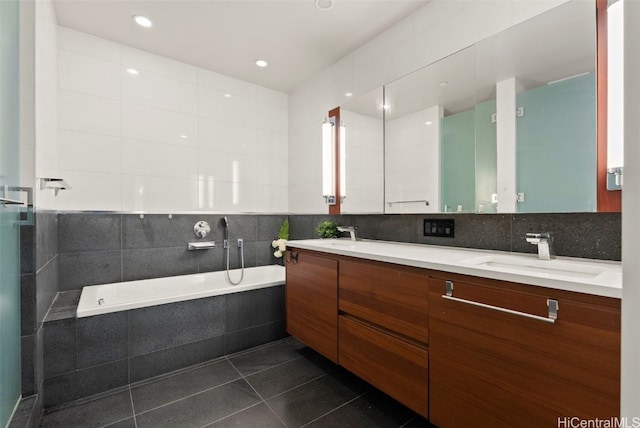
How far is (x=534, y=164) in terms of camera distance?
142 centimetres

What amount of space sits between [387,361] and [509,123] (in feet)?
4.39

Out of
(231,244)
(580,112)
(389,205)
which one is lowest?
(231,244)

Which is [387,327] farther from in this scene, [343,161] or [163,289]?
[163,289]

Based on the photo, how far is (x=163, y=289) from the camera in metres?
2.62

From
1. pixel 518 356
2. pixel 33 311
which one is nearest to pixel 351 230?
pixel 518 356

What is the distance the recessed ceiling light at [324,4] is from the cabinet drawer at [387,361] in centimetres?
203

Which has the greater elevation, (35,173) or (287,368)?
(35,173)

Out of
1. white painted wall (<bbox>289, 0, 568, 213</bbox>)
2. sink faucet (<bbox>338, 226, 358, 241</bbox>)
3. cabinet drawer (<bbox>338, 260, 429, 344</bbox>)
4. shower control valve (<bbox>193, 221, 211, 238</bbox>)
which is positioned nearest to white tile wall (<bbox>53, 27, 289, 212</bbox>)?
shower control valve (<bbox>193, 221, 211, 238</bbox>)

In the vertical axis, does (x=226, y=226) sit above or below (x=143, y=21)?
below

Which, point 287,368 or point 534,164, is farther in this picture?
point 287,368

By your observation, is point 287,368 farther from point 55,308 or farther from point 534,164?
point 534,164

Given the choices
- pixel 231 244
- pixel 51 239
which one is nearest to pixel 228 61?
pixel 231 244

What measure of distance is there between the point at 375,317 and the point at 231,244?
6.36 ft

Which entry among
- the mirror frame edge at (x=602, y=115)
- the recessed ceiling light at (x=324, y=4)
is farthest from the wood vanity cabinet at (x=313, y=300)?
the recessed ceiling light at (x=324, y=4)
